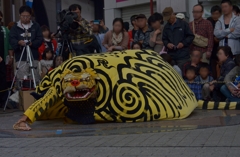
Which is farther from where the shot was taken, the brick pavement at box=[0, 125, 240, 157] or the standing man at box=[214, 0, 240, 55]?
the standing man at box=[214, 0, 240, 55]

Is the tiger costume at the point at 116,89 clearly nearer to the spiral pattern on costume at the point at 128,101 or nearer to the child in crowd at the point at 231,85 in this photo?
the spiral pattern on costume at the point at 128,101

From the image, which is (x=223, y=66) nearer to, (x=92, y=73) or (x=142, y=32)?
(x=142, y=32)

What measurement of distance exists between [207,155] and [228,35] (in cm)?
591

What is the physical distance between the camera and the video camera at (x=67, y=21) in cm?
1045

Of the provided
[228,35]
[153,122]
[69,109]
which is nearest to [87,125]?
[69,109]

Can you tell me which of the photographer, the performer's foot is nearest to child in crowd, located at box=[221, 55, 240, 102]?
the photographer

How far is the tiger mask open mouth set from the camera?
7949 millimetres

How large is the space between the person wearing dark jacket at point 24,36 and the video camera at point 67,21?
1.00 m

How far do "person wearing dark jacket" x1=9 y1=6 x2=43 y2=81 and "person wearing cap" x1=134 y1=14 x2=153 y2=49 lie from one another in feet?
7.28

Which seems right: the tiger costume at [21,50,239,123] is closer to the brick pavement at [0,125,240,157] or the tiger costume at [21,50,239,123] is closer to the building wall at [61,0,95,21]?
the brick pavement at [0,125,240,157]

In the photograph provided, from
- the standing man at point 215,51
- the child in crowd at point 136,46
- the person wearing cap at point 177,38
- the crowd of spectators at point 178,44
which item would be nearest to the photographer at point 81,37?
the crowd of spectators at point 178,44

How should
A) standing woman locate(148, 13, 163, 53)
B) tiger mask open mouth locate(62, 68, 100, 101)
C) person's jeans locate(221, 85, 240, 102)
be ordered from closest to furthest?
tiger mask open mouth locate(62, 68, 100, 101)
person's jeans locate(221, 85, 240, 102)
standing woman locate(148, 13, 163, 53)

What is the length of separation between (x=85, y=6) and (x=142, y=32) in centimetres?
974

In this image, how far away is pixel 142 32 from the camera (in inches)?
481
